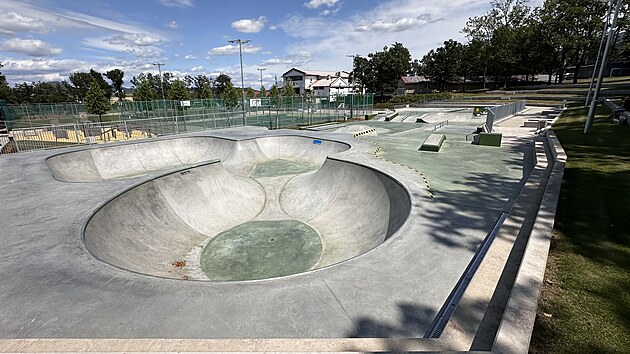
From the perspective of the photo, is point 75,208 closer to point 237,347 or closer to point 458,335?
point 237,347

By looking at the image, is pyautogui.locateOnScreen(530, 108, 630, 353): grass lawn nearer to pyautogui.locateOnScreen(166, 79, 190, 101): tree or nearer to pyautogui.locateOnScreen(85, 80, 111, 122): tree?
pyautogui.locateOnScreen(85, 80, 111, 122): tree

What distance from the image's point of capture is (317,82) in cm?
11012

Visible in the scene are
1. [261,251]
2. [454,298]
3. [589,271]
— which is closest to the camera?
[589,271]

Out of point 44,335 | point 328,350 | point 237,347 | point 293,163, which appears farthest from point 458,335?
point 293,163

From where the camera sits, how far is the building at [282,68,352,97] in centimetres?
10174

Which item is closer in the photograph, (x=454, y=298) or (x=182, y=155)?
(x=454, y=298)

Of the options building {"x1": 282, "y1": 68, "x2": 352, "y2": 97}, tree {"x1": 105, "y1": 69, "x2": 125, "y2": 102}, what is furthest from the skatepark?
tree {"x1": 105, "y1": 69, "x2": 125, "y2": 102}

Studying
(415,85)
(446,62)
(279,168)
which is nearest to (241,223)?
(279,168)

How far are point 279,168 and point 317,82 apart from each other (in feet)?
329

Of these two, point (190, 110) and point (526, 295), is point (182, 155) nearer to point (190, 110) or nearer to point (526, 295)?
point (190, 110)

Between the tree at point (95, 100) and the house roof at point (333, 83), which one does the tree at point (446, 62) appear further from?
the tree at point (95, 100)

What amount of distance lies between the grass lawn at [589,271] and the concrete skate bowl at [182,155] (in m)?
10.7

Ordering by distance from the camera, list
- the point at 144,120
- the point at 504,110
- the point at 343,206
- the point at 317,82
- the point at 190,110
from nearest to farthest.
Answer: the point at 343,206 < the point at 144,120 < the point at 504,110 < the point at 190,110 < the point at 317,82

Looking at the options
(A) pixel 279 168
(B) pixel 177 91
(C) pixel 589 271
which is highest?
(B) pixel 177 91
